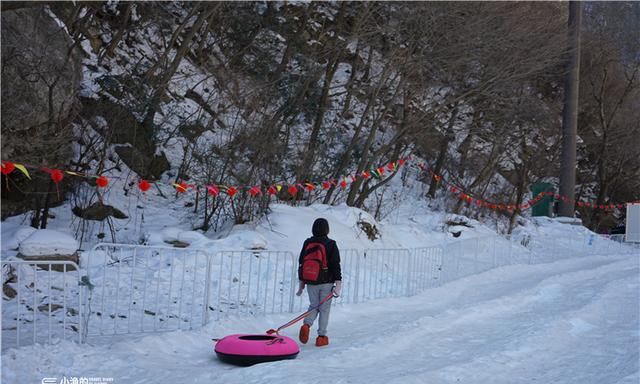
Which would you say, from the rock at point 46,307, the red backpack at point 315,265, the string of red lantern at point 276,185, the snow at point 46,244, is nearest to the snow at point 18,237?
the snow at point 46,244

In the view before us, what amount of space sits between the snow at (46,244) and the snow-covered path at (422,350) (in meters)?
3.23

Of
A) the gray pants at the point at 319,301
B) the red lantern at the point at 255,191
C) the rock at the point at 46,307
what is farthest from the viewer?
the red lantern at the point at 255,191

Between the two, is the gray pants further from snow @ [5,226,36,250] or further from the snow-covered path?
snow @ [5,226,36,250]

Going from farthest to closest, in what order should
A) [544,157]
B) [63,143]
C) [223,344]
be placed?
[544,157]
[63,143]
[223,344]

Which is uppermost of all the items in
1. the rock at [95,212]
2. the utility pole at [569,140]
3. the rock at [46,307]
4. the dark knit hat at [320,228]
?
the utility pole at [569,140]

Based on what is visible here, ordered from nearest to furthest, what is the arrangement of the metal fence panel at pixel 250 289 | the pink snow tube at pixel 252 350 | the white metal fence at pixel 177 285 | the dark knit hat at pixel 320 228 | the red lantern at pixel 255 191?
the pink snow tube at pixel 252 350
the white metal fence at pixel 177 285
the dark knit hat at pixel 320 228
the metal fence panel at pixel 250 289
the red lantern at pixel 255 191

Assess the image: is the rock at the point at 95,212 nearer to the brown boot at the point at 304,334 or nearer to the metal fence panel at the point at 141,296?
the metal fence panel at the point at 141,296

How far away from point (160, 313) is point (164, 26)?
15.2 metres

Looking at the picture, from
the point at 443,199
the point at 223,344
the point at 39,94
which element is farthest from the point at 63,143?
the point at 443,199

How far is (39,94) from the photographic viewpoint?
12.6 m

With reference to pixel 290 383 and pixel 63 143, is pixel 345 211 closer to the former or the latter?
pixel 63 143

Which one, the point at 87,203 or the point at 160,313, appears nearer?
the point at 160,313

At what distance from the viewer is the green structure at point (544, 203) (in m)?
27.0

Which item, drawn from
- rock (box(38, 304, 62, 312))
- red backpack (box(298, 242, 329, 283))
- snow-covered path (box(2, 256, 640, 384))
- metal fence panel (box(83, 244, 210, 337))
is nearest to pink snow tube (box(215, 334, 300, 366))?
snow-covered path (box(2, 256, 640, 384))
